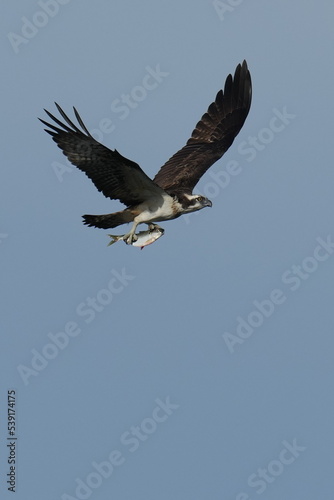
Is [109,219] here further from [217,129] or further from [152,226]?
[217,129]

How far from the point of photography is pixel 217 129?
19.5 metres

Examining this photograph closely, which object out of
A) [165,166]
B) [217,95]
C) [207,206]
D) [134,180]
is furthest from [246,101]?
[134,180]

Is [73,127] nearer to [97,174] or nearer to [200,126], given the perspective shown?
[97,174]

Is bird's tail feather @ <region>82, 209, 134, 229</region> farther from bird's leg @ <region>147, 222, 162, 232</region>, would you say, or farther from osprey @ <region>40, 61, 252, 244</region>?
bird's leg @ <region>147, 222, 162, 232</region>

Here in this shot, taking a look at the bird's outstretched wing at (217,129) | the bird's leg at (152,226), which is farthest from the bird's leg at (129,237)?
the bird's outstretched wing at (217,129)

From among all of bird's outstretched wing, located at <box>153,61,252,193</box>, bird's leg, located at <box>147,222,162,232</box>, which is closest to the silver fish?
bird's leg, located at <box>147,222,162,232</box>

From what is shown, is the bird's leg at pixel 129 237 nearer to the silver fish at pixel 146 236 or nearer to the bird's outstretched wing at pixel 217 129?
the silver fish at pixel 146 236

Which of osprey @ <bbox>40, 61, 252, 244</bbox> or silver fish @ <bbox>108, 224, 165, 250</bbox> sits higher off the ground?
osprey @ <bbox>40, 61, 252, 244</bbox>

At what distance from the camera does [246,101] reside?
19484mm

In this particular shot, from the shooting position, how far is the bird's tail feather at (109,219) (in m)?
16.0

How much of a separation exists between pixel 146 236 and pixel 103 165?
173 centimetres

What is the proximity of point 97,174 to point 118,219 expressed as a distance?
123 centimetres

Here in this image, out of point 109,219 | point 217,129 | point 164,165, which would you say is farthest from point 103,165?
point 217,129

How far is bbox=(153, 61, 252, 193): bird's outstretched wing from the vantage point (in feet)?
61.0
